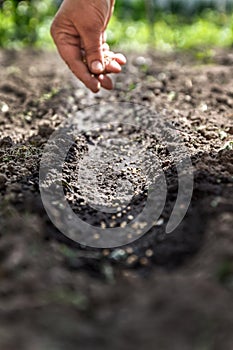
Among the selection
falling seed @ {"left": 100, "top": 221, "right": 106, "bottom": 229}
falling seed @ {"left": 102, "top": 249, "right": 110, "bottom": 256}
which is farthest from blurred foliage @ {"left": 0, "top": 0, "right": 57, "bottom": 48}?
falling seed @ {"left": 102, "top": 249, "right": 110, "bottom": 256}

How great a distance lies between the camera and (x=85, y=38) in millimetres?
3133

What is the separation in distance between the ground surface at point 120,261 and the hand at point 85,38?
408 millimetres

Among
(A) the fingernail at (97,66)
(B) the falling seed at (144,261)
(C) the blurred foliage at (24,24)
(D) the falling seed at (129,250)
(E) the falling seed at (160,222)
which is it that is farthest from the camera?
(C) the blurred foliage at (24,24)

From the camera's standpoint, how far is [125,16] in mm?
7898

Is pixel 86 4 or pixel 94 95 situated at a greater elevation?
pixel 86 4

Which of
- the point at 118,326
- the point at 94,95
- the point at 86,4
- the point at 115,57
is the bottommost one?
the point at 118,326

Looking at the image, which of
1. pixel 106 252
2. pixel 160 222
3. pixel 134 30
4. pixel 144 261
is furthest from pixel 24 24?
pixel 144 261

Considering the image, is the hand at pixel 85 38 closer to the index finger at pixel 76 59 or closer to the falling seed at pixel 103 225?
the index finger at pixel 76 59

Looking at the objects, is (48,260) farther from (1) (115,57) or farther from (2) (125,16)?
(2) (125,16)

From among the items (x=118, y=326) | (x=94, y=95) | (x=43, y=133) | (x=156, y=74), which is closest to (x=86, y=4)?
(x=43, y=133)

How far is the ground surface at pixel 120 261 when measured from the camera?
1521 millimetres

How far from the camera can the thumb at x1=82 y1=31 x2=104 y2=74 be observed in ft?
10.2

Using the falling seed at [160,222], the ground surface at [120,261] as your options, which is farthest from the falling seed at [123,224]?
the falling seed at [160,222]

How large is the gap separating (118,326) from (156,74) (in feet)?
10.4
